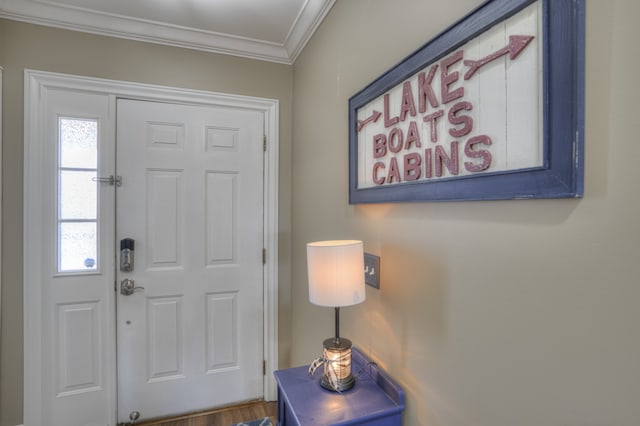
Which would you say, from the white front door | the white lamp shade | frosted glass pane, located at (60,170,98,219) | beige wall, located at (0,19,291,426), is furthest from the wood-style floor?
the white lamp shade

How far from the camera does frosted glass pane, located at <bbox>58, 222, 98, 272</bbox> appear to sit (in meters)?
1.88

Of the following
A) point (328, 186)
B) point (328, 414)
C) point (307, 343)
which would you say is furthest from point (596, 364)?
point (307, 343)

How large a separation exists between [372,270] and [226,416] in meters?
1.58

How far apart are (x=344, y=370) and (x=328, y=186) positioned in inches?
34.2

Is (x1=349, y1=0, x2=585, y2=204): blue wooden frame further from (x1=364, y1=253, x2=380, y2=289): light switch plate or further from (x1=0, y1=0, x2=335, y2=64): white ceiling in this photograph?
(x1=0, y1=0, x2=335, y2=64): white ceiling

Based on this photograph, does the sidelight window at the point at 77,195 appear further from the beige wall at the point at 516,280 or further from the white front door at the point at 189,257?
the beige wall at the point at 516,280

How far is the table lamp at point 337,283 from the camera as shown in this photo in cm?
107

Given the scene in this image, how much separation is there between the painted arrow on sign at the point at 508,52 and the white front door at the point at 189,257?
1.63 meters

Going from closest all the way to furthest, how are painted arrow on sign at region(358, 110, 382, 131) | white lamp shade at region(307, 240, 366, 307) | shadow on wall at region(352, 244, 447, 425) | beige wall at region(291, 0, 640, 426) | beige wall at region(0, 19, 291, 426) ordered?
beige wall at region(291, 0, 640, 426), shadow on wall at region(352, 244, 447, 425), white lamp shade at region(307, 240, 366, 307), painted arrow on sign at region(358, 110, 382, 131), beige wall at region(0, 19, 291, 426)

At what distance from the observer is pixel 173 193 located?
2.07m

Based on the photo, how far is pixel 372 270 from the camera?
4.14 feet

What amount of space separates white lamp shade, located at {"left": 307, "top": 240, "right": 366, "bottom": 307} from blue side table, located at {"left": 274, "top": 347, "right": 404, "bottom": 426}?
0.31 m

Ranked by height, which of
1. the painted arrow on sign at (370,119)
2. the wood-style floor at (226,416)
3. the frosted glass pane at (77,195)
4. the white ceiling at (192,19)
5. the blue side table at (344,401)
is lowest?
the wood-style floor at (226,416)

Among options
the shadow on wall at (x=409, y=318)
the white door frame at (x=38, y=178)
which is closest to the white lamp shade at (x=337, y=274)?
the shadow on wall at (x=409, y=318)
